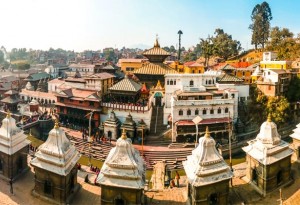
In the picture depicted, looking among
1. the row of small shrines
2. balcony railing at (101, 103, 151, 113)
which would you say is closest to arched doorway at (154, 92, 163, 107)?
balcony railing at (101, 103, 151, 113)

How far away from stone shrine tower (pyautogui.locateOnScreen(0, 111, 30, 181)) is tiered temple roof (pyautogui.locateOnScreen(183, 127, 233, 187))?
36.1 ft

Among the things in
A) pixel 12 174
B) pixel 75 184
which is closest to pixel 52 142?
pixel 75 184

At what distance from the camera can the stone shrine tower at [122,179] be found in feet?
46.7

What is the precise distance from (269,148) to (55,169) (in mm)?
11640

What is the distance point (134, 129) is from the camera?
36250mm

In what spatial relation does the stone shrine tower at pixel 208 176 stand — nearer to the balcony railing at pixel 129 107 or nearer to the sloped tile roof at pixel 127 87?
the balcony railing at pixel 129 107

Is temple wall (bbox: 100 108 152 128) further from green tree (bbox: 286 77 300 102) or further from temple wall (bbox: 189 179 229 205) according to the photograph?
green tree (bbox: 286 77 300 102)

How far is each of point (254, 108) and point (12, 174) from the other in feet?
117

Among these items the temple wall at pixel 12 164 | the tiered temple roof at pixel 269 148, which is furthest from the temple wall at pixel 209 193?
the temple wall at pixel 12 164

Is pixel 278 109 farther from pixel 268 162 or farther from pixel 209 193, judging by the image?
pixel 209 193

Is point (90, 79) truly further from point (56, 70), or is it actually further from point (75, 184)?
point (56, 70)

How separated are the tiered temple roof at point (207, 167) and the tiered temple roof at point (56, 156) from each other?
258 inches

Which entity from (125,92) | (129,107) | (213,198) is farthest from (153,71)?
(213,198)

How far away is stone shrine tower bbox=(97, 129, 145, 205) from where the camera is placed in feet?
46.7
